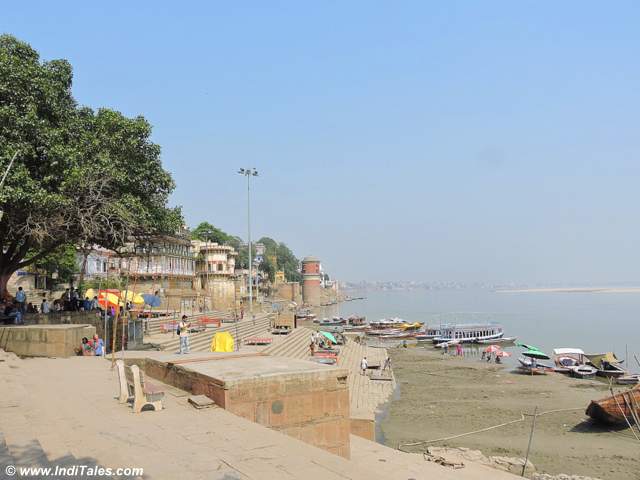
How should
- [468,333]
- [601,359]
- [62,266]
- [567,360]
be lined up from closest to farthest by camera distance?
[601,359]
[567,360]
[62,266]
[468,333]

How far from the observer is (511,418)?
70.4ft

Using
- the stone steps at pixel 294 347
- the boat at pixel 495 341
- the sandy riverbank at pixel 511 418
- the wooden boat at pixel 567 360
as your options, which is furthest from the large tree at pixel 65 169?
the boat at pixel 495 341

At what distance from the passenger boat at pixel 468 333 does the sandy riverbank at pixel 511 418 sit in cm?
1757

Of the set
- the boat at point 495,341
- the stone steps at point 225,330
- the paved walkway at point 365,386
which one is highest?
the stone steps at point 225,330

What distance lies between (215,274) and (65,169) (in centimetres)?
5251

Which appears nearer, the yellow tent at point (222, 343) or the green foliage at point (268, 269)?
the yellow tent at point (222, 343)

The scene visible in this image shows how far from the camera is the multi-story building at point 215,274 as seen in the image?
6812cm

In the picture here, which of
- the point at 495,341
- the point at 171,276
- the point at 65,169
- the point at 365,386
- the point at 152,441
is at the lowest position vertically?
the point at 495,341

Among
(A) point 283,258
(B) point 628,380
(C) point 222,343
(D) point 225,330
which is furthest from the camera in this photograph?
(A) point 283,258

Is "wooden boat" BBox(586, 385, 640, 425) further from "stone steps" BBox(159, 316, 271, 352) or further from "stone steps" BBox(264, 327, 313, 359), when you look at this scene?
"stone steps" BBox(159, 316, 271, 352)

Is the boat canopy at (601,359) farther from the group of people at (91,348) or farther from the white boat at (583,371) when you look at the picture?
the group of people at (91,348)

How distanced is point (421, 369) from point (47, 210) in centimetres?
2613

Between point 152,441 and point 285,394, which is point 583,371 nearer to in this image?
point 285,394

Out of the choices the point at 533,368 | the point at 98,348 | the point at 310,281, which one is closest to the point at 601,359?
the point at 533,368
